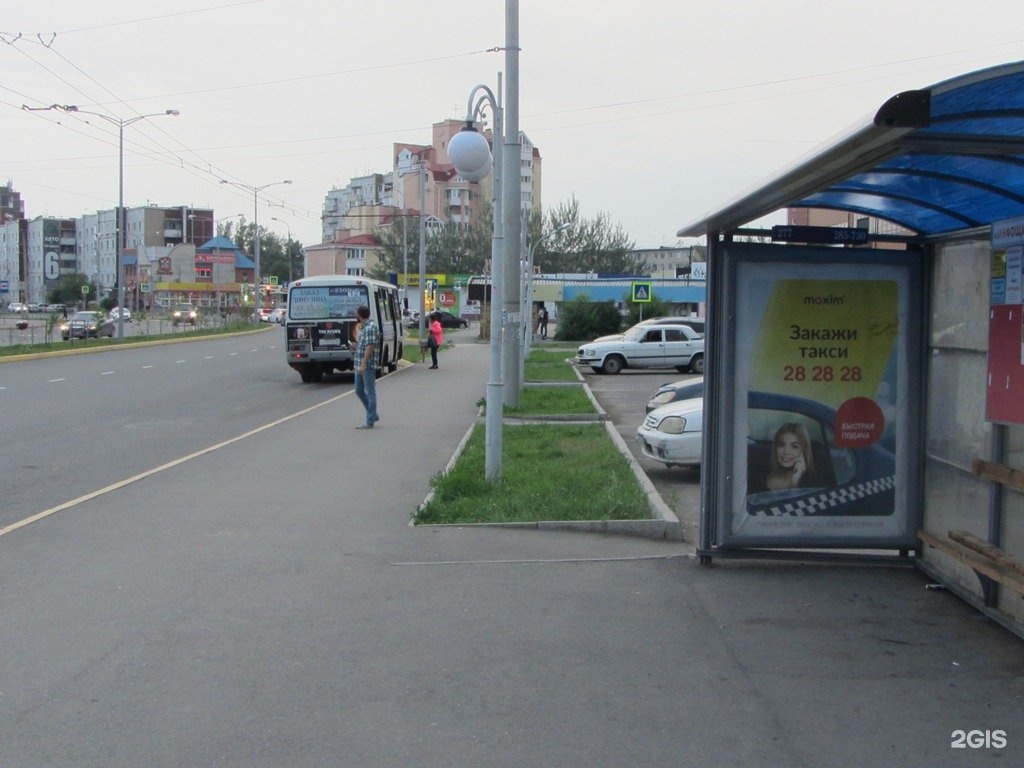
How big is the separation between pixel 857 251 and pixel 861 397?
971mm

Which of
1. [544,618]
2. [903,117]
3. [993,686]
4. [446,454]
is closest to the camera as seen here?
[903,117]

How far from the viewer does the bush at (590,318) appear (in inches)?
2143

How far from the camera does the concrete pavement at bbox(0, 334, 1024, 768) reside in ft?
15.1

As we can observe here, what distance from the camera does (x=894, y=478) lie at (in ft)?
24.5

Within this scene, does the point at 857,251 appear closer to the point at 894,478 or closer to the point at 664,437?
the point at 894,478

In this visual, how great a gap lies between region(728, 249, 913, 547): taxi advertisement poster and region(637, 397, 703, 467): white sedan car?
15.0 feet

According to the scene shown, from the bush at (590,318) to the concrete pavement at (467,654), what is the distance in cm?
4559

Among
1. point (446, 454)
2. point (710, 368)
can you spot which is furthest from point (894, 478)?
point (446, 454)

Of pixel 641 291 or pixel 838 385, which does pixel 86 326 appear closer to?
pixel 641 291

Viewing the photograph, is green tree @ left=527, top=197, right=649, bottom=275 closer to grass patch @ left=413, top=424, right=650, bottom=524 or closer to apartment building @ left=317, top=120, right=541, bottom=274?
apartment building @ left=317, top=120, right=541, bottom=274

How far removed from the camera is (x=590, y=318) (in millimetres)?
54500

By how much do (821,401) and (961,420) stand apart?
0.88 m

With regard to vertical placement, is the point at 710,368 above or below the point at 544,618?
above

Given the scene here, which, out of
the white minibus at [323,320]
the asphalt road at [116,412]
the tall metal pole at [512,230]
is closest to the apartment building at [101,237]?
the asphalt road at [116,412]
